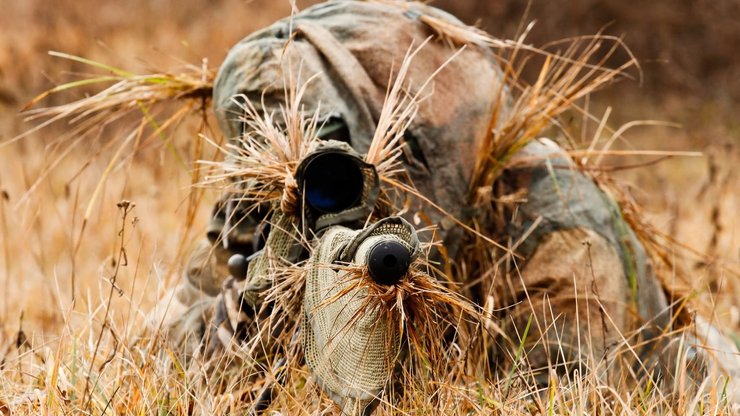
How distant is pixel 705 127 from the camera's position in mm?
8250

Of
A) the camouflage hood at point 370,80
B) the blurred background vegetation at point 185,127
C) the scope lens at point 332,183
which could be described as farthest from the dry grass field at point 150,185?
the scope lens at point 332,183

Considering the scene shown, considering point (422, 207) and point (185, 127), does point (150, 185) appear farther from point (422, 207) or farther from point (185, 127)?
point (422, 207)

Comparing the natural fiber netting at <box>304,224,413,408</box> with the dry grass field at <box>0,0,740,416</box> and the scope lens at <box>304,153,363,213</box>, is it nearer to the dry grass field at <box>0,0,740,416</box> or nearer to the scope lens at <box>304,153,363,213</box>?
the scope lens at <box>304,153,363,213</box>

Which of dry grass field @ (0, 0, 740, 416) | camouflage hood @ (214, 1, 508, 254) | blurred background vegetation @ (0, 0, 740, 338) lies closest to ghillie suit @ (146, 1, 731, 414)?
camouflage hood @ (214, 1, 508, 254)

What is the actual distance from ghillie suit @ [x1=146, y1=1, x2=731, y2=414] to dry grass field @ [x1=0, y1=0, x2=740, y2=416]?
13 cm

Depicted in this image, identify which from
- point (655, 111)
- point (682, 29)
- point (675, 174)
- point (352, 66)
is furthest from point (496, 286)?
point (682, 29)

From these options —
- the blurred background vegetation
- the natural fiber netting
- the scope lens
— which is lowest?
the blurred background vegetation

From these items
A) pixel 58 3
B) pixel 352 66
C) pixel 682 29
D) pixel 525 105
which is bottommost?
pixel 682 29

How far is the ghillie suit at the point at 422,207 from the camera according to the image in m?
1.93

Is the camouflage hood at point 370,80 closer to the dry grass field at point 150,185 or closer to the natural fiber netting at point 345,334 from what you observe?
the dry grass field at point 150,185

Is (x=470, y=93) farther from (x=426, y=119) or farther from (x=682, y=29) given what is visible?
(x=682, y=29)

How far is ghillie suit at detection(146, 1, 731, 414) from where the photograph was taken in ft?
6.34

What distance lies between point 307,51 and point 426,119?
0.31m

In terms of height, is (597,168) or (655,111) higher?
(597,168)
